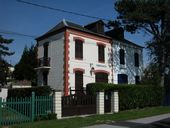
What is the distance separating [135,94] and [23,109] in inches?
482

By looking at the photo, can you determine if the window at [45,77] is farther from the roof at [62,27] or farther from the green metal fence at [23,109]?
the green metal fence at [23,109]

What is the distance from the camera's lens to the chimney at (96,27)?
35.4m

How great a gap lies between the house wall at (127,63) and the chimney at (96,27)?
2.02 meters

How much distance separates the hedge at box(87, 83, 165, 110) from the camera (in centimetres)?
2610

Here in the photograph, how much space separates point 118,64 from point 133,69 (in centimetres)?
290

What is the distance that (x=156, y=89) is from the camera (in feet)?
103

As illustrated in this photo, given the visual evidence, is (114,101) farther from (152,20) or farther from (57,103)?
(152,20)

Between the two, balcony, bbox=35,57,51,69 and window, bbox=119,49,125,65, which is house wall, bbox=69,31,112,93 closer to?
window, bbox=119,49,125,65

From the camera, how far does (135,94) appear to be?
27.9 m

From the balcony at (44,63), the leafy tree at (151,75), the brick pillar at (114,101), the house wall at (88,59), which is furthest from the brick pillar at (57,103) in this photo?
the leafy tree at (151,75)

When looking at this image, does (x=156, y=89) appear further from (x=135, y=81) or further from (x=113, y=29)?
(x=113, y=29)

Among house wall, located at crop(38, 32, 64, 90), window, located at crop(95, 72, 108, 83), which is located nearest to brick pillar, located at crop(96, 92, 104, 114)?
house wall, located at crop(38, 32, 64, 90)

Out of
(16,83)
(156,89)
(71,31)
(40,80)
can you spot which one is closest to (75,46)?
(71,31)

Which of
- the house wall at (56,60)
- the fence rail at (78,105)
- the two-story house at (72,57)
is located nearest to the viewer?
the fence rail at (78,105)
